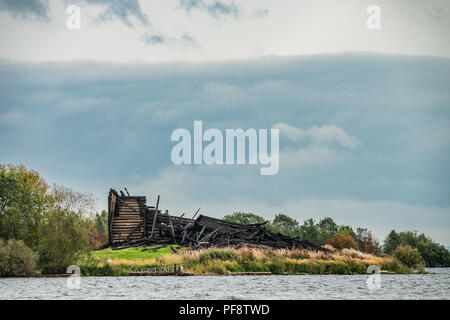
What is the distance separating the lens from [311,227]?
7844cm

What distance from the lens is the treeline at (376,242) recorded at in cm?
4566

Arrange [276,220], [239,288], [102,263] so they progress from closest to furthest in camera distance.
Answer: [239,288] → [102,263] → [276,220]

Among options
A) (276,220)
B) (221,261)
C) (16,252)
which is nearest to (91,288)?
(16,252)

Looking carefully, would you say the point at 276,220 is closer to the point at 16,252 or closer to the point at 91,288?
the point at 16,252

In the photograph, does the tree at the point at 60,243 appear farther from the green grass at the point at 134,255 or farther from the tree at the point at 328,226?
the tree at the point at 328,226

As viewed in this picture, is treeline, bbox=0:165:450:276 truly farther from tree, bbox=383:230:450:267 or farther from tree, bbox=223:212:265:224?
tree, bbox=223:212:265:224

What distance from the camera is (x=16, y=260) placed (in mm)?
33906

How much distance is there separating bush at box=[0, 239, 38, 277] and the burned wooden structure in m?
15.9

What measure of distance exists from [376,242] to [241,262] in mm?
22796

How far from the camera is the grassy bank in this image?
122ft

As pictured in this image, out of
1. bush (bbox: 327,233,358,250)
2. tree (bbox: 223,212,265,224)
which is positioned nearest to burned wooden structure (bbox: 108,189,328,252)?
bush (bbox: 327,233,358,250)

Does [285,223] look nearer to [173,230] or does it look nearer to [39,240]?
[173,230]
